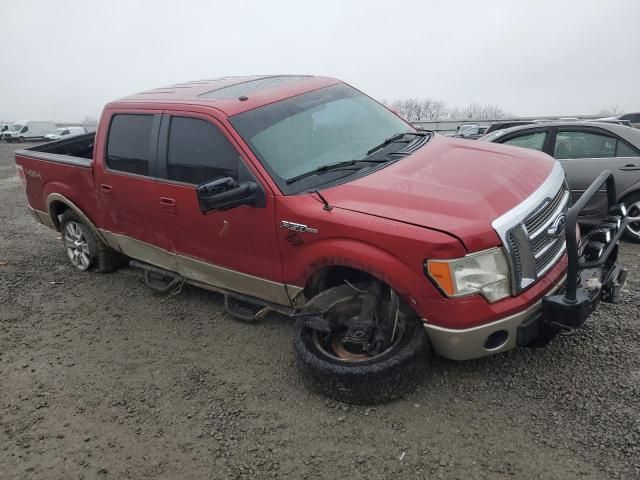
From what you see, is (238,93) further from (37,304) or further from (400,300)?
(37,304)

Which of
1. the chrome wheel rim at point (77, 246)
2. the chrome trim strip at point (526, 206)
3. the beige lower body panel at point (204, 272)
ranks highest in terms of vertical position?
the chrome trim strip at point (526, 206)

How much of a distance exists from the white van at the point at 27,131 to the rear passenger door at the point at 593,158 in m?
46.3

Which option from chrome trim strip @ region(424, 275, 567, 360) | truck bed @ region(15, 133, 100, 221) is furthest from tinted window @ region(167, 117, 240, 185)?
chrome trim strip @ region(424, 275, 567, 360)

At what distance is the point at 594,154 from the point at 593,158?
7 cm

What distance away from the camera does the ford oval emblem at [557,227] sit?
10.5 ft

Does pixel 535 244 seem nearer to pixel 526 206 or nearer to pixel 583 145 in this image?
pixel 526 206

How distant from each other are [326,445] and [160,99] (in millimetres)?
3205

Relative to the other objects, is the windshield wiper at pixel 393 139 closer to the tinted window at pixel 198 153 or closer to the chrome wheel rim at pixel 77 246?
the tinted window at pixel 198 153

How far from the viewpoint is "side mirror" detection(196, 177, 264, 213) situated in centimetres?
323

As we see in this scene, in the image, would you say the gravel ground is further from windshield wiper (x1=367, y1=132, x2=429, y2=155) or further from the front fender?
windshield wiper (x1=367, y1=132, x2=429, y2=155)

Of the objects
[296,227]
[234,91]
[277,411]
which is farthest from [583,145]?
[277,411]

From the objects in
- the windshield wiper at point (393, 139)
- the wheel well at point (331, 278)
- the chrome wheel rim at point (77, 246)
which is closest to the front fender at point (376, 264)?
the wheel well at point (331, 278)

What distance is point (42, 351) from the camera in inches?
169

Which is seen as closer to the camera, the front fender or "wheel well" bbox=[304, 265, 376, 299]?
the front fender
